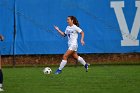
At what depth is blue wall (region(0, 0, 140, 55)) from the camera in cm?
2169

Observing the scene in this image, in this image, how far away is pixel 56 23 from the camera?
2195 centimetres

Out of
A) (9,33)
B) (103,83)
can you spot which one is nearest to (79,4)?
(9,33)

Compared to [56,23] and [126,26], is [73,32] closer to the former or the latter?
[56,23]

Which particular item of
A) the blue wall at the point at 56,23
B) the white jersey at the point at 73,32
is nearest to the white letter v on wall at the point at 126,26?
the blue wall at the point at 56,23

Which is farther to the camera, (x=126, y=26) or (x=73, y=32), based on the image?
(x=126, y=26)

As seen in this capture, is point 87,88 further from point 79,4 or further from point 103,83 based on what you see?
point 79,4

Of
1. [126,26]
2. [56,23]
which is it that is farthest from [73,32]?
[126,26]

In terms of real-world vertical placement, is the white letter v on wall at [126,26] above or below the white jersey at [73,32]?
above

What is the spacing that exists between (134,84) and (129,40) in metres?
10.3

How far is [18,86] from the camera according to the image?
1205 centimetres

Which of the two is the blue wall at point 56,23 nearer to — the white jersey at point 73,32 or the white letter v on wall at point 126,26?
the white letter v on wall at point 126,26

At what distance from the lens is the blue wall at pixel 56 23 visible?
71.2 ft

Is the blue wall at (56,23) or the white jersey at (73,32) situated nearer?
the white jersey at (73,32)

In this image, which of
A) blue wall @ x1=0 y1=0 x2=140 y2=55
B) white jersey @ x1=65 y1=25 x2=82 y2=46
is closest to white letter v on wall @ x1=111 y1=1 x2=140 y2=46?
blue wall @ x1=0 y1=0 x2=140 y2=55
